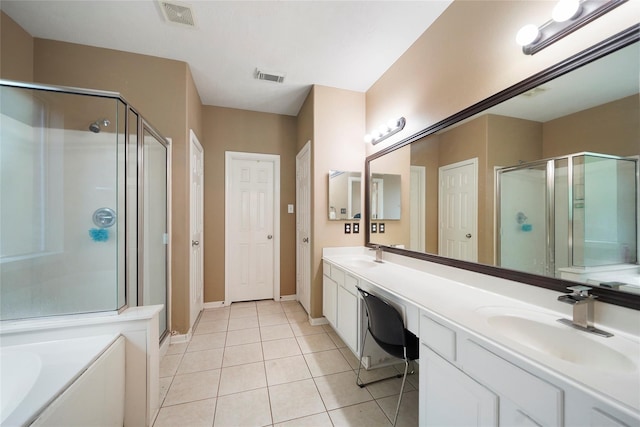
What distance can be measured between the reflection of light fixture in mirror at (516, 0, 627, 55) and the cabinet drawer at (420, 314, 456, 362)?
1.40m

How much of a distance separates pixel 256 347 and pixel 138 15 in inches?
114

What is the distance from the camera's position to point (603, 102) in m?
0.93

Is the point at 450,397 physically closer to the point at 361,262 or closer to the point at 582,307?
the point at 582,307

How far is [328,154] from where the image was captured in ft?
8.62

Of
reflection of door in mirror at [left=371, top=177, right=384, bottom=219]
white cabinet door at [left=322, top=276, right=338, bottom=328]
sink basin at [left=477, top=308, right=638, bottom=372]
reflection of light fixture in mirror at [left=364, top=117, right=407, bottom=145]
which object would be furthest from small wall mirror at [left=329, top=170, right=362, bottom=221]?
sink basin at [left=477, top=308, right=638, bottom=372]

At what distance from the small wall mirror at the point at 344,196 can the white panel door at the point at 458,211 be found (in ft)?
3.44

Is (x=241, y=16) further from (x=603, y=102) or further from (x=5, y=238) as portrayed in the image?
(x=5, y=238)

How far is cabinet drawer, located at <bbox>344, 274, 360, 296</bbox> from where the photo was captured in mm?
1866

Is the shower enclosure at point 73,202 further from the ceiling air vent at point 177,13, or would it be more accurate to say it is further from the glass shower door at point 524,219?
the glass shower door at point 524,219

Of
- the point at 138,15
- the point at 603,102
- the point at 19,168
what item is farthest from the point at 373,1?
the point at 19,168

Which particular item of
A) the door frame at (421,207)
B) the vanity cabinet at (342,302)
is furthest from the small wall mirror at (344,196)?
the door frame at (421,207)

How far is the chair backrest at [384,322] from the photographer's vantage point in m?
1.33

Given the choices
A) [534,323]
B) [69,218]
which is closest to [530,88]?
[534,323]

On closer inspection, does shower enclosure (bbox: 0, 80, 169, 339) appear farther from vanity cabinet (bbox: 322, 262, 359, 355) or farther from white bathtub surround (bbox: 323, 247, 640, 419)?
white bathtub surround (bbox: 323, 247, 640, 419)
